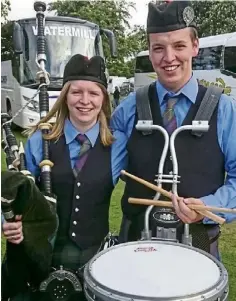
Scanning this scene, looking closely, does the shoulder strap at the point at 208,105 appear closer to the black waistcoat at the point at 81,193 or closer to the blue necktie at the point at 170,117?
the blue necktie at the point at 170,117

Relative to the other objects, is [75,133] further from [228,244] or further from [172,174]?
[228,244]

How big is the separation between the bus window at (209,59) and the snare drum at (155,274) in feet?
37.0

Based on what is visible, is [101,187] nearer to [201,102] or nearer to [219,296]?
[201,102]

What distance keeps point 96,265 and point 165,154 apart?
0.46 m

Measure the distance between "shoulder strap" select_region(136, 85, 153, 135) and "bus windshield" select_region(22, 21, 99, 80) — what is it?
243 inches

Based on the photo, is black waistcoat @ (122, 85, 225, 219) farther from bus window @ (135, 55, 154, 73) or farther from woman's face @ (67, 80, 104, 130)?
bus window @ (135, 55, 154, 73)

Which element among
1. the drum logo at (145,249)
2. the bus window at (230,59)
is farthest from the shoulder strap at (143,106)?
the bus window at (230,59)

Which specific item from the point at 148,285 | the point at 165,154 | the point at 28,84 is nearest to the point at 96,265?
the point at 148,285

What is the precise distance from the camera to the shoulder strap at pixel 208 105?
5.58 ft

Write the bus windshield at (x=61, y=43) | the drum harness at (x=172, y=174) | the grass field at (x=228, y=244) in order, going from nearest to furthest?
the drum harness at (x=172, y=174)
the grass field at (x=228, y=244)
the bus windshield at (x=61, y=43)

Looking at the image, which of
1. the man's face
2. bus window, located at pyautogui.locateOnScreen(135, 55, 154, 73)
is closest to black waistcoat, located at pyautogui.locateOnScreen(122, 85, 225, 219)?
the man's face

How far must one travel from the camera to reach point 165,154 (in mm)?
1686

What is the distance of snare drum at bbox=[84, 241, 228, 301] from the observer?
4.25 feet

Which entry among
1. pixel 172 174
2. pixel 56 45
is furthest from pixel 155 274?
pixel 56 45
